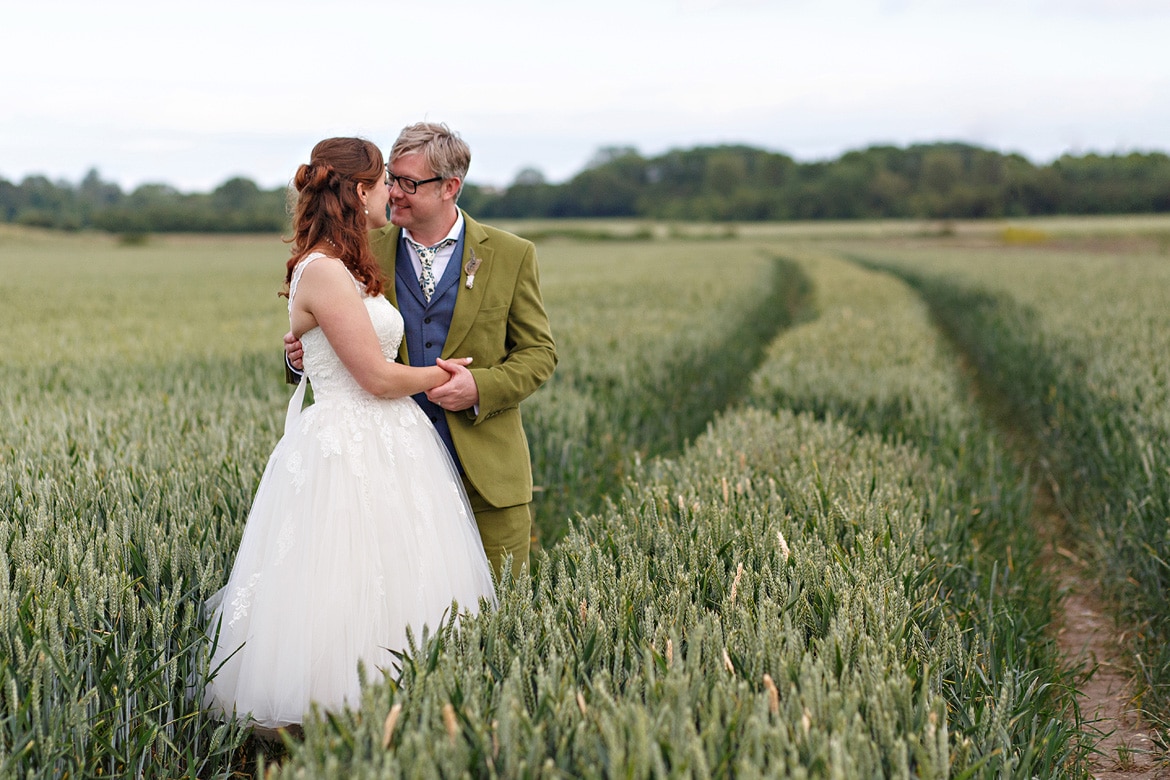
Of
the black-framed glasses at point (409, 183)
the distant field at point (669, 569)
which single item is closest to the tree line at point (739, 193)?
the distant field at point (669, 569)

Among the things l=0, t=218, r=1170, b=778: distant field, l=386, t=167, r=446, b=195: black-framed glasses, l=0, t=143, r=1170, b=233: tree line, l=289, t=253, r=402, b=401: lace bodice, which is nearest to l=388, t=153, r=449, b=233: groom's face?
l=386, t=167, r=446, b=195: black-framed glasses

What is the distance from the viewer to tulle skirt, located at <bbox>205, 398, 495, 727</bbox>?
2594 mm

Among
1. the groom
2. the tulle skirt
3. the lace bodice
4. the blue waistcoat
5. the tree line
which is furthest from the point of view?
the tree line

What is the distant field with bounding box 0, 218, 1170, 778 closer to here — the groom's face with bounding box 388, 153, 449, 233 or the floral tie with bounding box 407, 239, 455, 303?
the floral tie with bounding box 407, 239, 455, 303

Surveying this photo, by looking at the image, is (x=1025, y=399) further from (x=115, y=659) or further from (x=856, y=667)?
(x=115, y=659)

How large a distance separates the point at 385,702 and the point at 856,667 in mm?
1094

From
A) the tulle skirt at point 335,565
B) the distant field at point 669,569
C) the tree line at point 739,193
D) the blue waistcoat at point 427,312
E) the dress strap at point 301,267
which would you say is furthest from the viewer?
the tree line at point 739,193

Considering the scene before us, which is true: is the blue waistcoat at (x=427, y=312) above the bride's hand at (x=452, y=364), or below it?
above

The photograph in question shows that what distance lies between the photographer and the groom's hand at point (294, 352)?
302 cm

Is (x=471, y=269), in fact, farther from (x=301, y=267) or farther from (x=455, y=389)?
(x=301, y=267)

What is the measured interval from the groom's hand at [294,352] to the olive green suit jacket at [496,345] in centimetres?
34

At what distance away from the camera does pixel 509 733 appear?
174 centimetres

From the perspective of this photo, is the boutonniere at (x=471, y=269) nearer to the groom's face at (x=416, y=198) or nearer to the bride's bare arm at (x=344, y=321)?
the groom's face at (x=416, y=198)

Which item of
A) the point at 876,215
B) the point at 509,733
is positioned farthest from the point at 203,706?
the point at 876,215
